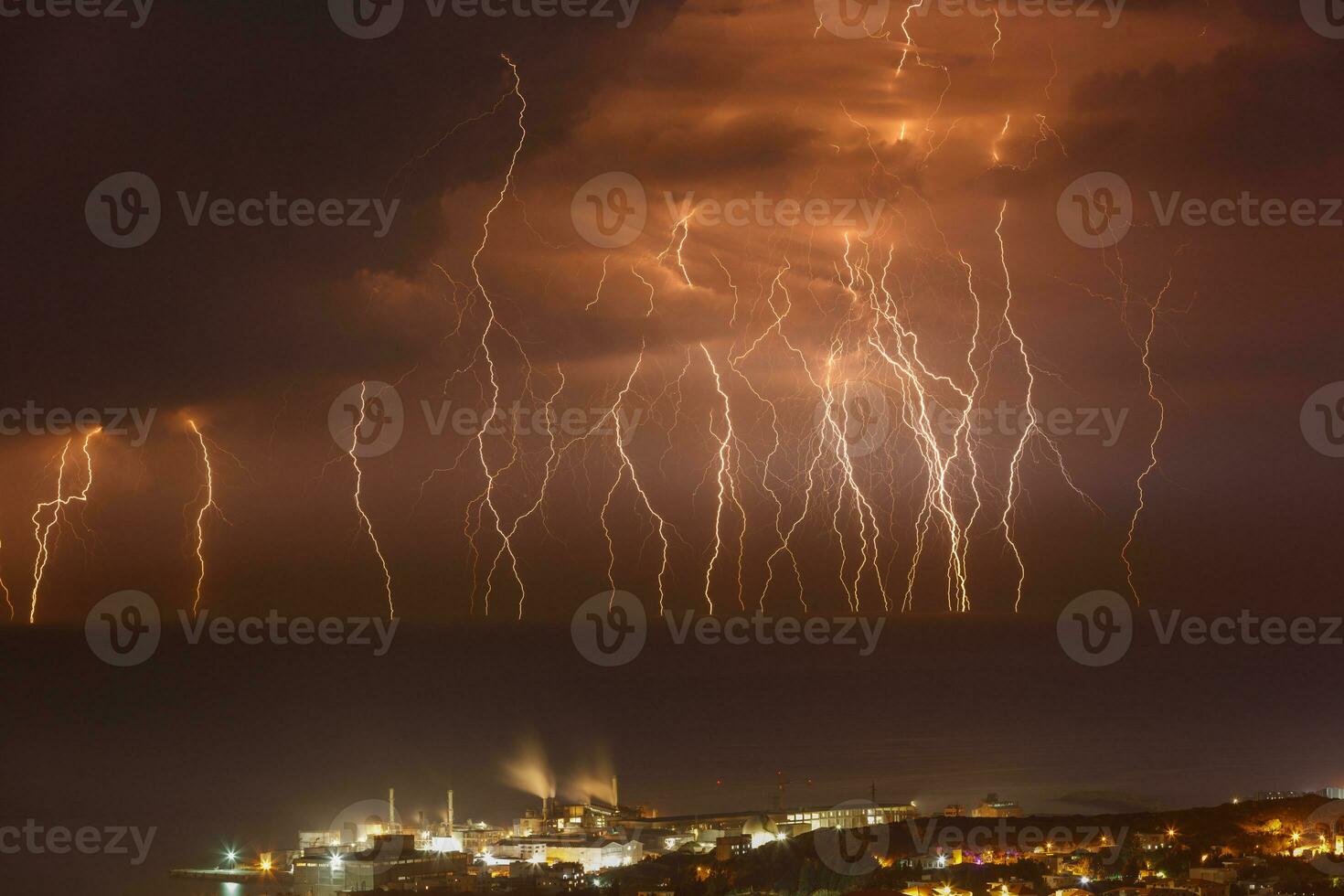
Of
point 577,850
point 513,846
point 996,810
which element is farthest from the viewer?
point 996,810

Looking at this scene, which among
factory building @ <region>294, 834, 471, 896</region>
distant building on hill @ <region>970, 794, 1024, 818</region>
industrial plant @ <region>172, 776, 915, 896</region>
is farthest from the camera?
distant building on hill @ <region>970, 794, 1024, 818</region>

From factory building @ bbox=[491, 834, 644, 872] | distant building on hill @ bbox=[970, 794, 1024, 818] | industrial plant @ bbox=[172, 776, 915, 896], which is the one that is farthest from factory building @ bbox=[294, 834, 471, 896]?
distant building on hill @ bbox=[970, 794, 1024, 818]

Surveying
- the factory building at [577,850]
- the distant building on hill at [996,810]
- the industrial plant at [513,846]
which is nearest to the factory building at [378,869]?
the industrial plant at [513,846]

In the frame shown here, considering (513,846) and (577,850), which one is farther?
(513,846)

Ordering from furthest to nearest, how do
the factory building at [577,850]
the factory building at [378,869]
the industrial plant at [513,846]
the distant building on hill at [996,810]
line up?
the distant building on hill at [996,810]
the factory building at [577,850]
the industrial plant at [513,846]
the factory building at [378,869]

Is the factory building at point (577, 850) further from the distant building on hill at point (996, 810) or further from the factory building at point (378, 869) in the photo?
the distant building on hill at point (996, 810)

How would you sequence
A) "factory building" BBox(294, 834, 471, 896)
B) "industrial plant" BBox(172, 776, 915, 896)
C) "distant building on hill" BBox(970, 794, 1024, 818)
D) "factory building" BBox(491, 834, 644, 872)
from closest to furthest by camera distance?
1. "factory building" BBox(294, 834, 471, 896)
2. "industrial plant" BBox(172, 776, 915, 896)
3. "factory building" BBox(491, 834, 644, 872)
4. "distant building on hill" BBox(970, 794, 1024, 818)

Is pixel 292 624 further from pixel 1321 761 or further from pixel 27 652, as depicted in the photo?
pixel 1321 761

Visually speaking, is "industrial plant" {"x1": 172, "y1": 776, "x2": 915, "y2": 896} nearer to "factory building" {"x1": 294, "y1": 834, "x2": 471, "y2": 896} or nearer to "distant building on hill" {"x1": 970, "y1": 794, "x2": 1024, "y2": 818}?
"factory building" {"x1": 294, "y1": 834, "x2": 471, "y2": 896}

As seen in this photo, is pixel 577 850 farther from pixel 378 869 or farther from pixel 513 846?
pixel 378 869

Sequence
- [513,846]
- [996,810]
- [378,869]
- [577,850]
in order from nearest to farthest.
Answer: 1. [378,869]
2. [577,850]
3. [513,846]
4. [996,810]

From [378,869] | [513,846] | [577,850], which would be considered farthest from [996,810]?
[378,869]

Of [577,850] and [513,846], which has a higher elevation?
[513,846]
